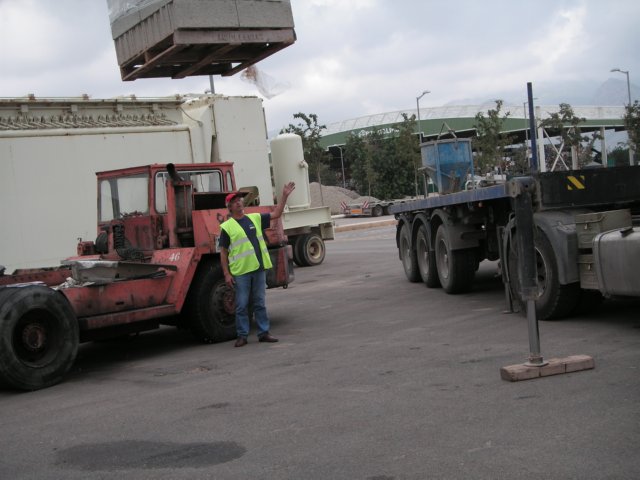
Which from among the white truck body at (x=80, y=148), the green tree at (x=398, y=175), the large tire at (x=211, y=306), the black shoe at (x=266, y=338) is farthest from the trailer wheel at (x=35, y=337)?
the green tree at (x=398, y=175)

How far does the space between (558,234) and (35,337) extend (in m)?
5.81

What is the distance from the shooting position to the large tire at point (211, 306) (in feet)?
32.6

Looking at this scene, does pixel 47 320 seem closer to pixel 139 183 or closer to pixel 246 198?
pixel 139 183

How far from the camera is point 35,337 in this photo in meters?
8.14

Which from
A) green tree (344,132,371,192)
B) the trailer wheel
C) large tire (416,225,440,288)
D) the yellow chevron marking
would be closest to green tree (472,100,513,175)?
green tree (344,132,371,192)

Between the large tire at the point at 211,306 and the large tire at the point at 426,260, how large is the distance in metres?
4.50

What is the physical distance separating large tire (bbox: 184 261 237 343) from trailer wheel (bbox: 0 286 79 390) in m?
1.84

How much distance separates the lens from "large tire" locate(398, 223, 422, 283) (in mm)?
14685

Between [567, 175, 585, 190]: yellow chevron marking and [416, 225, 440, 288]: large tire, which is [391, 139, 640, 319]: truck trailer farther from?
[416, 225, 440, 288]: large tire

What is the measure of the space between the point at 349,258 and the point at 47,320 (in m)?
14.2

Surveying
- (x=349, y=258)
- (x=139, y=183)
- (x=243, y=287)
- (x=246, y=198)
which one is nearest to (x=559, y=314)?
(x=243, y=287)

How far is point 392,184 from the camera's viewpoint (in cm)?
6141

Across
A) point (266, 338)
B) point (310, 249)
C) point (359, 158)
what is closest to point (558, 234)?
point (266, 338)

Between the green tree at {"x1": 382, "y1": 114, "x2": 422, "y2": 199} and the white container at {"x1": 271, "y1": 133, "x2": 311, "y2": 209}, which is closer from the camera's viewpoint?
the white container at {"x1": 271, "y1": 133, "x2": 311, "y2": 209}
